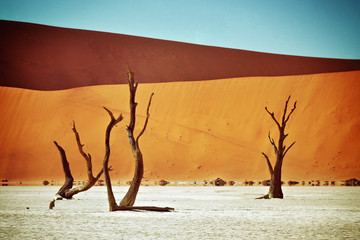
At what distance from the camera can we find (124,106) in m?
57.2

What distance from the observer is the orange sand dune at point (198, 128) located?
153 feet

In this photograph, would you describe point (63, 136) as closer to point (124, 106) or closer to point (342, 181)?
point (124, 106)

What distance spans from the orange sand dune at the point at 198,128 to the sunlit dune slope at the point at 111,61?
2902mm

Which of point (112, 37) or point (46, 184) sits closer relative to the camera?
point (46, 184)

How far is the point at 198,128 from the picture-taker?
2087 inches

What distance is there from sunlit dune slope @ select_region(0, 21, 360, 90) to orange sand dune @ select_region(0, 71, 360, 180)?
114 inches

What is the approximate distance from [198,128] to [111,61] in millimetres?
19335

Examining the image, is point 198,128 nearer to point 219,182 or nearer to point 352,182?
point 219,182

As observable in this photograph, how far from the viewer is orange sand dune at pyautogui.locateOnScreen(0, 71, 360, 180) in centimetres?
4662

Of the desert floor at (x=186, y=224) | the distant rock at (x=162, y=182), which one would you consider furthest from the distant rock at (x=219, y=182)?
the desert floor at (x=186, y=224)

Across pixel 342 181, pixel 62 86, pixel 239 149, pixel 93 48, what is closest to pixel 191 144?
pixel 239 149

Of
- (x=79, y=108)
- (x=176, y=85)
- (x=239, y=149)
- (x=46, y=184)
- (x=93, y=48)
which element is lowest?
(x=46, y=184)

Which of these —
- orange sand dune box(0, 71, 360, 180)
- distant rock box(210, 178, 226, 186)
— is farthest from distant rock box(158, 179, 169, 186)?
distant rock box(210, 178, 226, 186)

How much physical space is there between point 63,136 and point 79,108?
515cm
